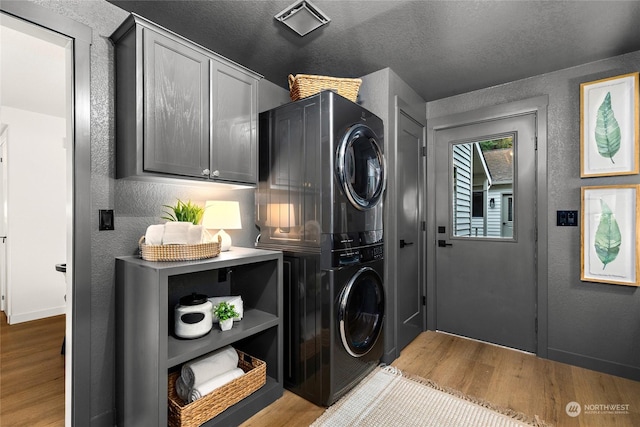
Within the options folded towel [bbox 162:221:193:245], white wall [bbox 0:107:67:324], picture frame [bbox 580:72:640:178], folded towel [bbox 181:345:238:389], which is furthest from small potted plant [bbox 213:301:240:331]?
white wall [bbox 0:107:67:324]

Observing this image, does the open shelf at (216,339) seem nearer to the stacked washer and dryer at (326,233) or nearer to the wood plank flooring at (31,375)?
A: the stacked washer and dryer at (326,233)

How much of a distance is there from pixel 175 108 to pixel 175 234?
2.20 ft

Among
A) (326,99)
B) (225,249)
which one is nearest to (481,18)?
(326,99)

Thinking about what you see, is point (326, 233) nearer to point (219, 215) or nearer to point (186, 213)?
point (219, 215)

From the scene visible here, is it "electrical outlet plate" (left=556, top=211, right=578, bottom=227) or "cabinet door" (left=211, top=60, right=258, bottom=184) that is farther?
"electrical outlet plate" (left=556, top=211, right=578, bottom=227)

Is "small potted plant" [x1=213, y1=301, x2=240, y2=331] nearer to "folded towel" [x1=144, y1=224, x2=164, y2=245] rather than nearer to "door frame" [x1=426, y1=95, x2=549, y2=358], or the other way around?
"folded towel" [x1=144, y1=224, x2=164, y2=245]

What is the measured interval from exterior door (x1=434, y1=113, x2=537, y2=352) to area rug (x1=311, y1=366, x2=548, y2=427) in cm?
106

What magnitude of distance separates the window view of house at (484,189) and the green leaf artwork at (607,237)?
0.60 metres

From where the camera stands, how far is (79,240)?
1.57 meters

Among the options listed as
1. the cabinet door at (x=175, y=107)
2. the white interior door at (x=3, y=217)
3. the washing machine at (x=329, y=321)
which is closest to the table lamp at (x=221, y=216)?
the cabinet door at (x=175, y=107)

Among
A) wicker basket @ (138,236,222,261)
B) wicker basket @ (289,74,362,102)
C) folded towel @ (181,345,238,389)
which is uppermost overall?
wicker basket @ (289,74,362,102)

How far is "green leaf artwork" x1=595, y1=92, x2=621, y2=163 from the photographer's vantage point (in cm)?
229

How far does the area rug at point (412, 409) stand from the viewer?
5.83ft

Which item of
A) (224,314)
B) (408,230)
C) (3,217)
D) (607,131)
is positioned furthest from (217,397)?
(3,217)
